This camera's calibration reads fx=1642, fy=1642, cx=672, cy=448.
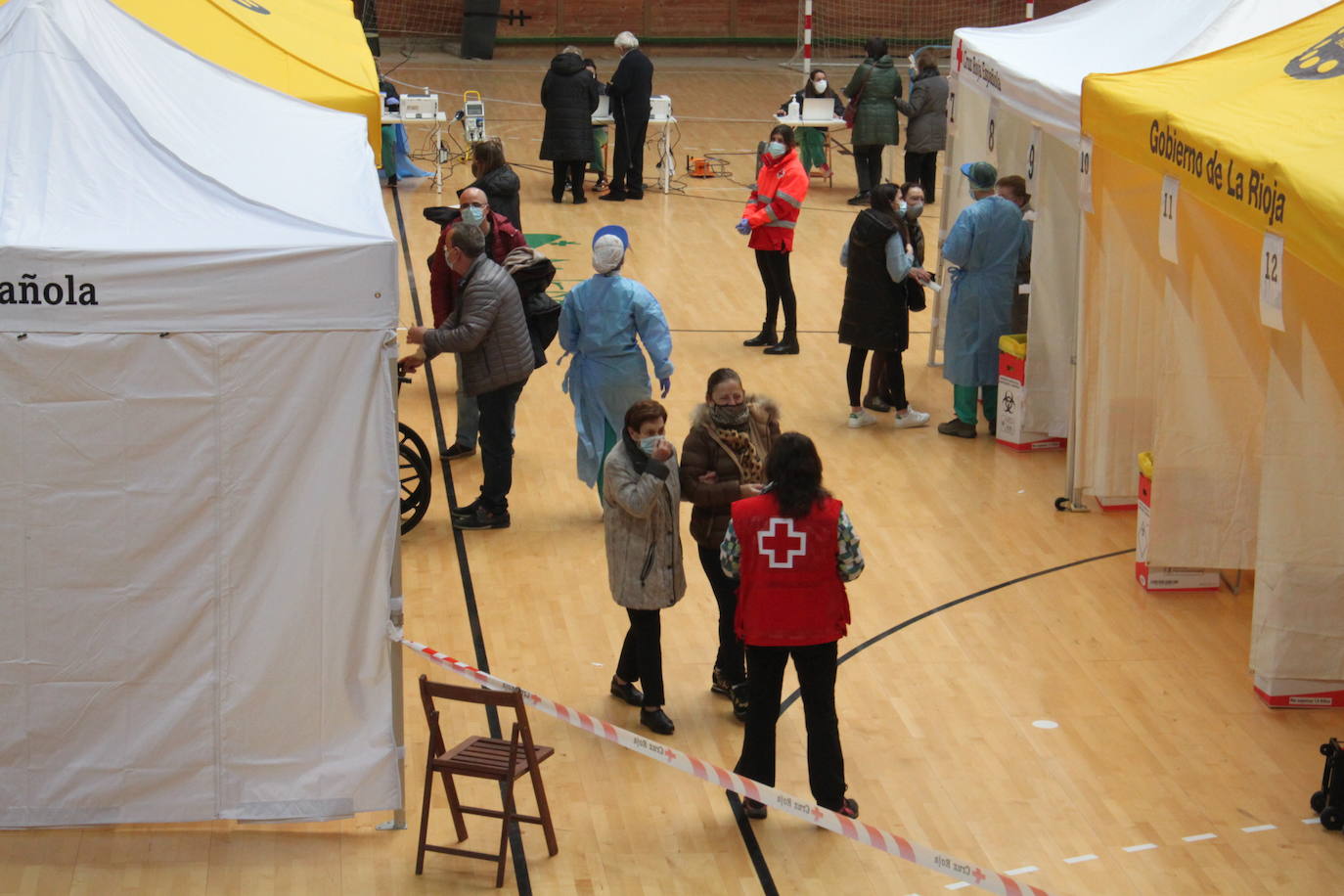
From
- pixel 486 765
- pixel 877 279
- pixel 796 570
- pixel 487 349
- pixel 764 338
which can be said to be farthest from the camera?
pixel 764 338

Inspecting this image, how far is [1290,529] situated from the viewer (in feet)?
22.5

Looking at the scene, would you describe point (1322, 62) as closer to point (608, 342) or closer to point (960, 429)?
point (608, 342)

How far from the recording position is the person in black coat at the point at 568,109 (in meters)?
16.7

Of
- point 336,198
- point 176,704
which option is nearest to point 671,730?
point 176,704

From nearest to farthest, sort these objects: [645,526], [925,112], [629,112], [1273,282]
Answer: [1273,282]
[645,526]
[925,112]
[629,112]

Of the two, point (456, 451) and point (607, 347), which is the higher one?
point (607, 347)

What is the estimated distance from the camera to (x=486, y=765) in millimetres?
5746

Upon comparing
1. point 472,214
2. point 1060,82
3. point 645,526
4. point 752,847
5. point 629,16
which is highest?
point 629,16

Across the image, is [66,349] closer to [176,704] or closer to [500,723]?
[176,704]

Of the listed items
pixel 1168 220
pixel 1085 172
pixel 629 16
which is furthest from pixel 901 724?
pixel 629 16

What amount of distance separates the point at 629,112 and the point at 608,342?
30.5 feet

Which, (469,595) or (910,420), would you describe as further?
(910,420)

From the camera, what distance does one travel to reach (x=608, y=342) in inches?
333

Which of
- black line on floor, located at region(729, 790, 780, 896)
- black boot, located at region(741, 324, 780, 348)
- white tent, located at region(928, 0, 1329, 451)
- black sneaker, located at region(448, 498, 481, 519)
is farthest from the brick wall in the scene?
black line on floor, located at region(729, 790, 780, 896)
